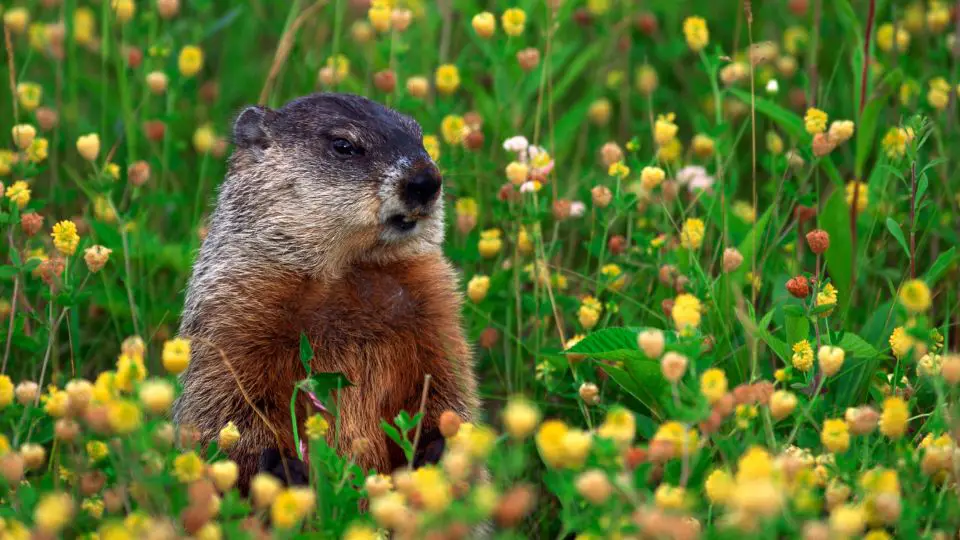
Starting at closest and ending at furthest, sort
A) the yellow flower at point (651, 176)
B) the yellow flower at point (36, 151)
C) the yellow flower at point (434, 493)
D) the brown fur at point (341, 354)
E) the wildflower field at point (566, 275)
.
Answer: the yellow flower at point (434, 493), the wildflower field at point (566, 275), the brown fur at point (341, 354), the yellow flower at point (651, 176), the yellow flower at point (36, 151)

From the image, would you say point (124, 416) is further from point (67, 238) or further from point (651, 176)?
point (651, 176)

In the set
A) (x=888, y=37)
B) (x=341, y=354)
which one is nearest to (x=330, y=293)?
(x=341, y=354)

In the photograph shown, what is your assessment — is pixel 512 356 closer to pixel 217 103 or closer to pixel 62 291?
pixel 62 291

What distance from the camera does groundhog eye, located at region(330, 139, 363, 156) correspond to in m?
4.55

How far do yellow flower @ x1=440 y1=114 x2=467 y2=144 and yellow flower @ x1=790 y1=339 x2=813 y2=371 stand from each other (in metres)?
2.09

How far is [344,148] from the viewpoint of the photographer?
4566 millimetres

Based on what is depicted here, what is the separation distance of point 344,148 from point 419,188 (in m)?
0.37

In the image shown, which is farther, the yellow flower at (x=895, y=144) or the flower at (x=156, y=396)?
the yellow flower at (x=895, y=144)

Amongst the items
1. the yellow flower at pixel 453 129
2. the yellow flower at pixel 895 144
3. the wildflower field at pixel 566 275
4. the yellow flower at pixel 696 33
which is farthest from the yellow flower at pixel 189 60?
the yellow flower at pixel 895 144

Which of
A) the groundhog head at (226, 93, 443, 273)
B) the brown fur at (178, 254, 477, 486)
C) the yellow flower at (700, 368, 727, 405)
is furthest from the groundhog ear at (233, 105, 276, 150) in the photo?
the yellow flower at (700, 368, 727, 405)

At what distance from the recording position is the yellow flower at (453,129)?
5.46m

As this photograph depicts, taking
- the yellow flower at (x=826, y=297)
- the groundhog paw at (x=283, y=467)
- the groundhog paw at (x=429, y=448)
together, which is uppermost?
the yellow flower at (x=826, y=297)

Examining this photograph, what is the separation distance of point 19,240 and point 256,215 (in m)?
1.42

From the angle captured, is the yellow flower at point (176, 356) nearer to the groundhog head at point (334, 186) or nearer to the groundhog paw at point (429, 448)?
the groundhog paw at point (429, 448)
